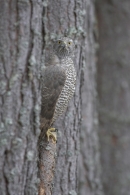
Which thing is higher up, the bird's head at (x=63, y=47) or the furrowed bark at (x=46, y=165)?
the bird's head at (x=63, y=47)

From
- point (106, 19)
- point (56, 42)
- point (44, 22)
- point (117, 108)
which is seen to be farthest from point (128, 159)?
point (44, 22)

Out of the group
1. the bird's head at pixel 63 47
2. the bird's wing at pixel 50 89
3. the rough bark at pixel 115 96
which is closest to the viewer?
the bird's wing at pixel 50 89

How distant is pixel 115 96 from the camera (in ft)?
24.4

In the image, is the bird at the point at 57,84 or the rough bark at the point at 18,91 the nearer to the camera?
the rough bark at the point at 18,91

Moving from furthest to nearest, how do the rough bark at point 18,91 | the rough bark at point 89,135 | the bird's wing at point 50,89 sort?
the rough bark at point 89,135
the bird's wing at point 50,89
the rough bark at point 18,91

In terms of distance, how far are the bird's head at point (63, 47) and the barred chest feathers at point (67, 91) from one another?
152 mm

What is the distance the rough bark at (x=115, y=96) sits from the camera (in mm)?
7383

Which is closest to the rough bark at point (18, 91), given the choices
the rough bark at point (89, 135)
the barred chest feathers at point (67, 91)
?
the barred chest feathers at point (67, 91)

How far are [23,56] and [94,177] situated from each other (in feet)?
11.0

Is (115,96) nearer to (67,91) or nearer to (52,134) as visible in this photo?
(52,134)

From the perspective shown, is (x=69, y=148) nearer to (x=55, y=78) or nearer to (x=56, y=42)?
(x=55, y=78)

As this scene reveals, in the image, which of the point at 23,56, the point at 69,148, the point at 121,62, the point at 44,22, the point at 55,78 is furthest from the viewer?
the point at 121,62

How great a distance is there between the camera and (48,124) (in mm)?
4090

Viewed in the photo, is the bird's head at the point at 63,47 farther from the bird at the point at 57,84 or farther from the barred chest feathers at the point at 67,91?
the barred chest feathers at the point at 67,91
